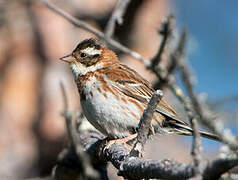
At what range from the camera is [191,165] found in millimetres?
2512

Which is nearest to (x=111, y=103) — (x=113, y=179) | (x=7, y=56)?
(x=113, y=179)

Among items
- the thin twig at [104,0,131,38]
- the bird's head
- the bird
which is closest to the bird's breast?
the bird

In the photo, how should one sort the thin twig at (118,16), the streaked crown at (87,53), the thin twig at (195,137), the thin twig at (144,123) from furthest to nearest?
the thin twig at (118,16) < the streaked crown at (87,53) < the thin twig at (144,123) < the thin twig at (195,137)

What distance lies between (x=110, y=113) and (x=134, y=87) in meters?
0.68

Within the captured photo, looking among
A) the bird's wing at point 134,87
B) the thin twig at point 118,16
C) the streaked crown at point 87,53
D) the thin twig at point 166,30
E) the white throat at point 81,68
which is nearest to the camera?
the thin twig at point 166,30

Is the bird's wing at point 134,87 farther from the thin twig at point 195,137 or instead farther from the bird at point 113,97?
the thin twig at point 195,137

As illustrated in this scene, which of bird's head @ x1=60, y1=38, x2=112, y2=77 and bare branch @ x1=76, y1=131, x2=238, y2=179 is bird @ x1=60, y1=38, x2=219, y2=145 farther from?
bare branch @ x1=76, y1=131, x2=238, y2=179

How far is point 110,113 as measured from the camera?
4.91 m

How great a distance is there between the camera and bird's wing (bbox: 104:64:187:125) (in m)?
5.27

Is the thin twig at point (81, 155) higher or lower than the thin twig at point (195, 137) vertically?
lower

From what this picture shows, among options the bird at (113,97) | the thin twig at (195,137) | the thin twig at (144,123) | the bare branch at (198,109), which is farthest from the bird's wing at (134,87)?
the bare branch at (198,109)

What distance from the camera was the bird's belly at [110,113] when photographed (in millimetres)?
4879

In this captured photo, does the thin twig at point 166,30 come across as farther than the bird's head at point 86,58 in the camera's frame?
No

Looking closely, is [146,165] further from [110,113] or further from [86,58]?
[86,58]
